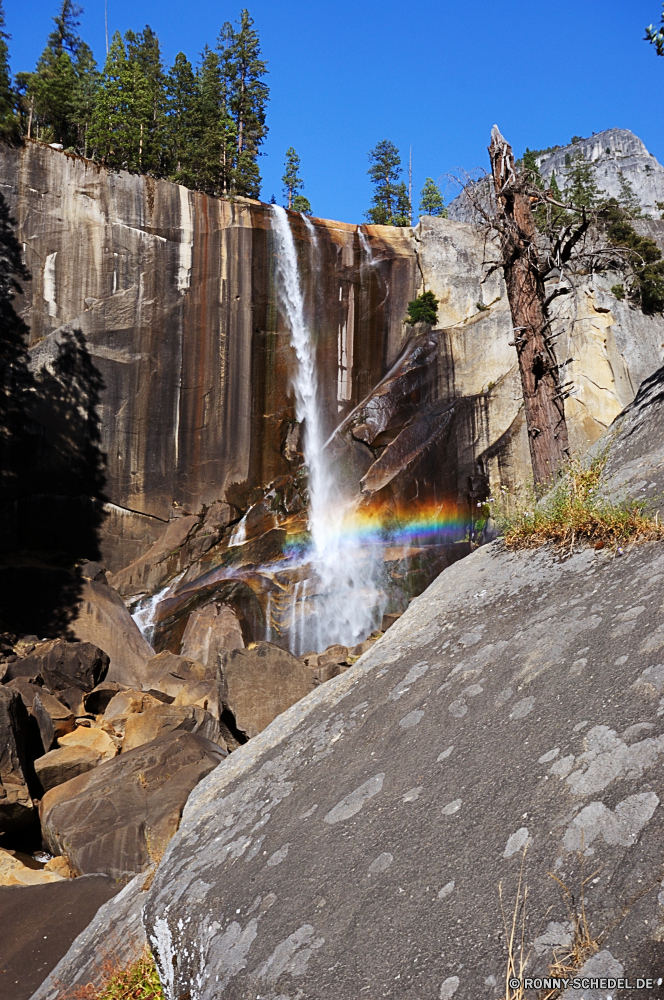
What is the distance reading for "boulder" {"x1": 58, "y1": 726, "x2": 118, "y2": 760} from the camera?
1013 centimetres

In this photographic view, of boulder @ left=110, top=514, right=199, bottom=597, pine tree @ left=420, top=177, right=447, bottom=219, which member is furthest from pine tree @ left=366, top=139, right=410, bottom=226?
boulder @ left=110, top=514, right=199, bottom=597

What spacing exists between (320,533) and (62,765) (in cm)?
1286

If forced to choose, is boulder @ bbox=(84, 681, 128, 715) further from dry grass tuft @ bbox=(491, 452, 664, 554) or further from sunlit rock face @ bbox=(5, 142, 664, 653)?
dry grass tuft @ bbox=(491, 452, 664, 554)

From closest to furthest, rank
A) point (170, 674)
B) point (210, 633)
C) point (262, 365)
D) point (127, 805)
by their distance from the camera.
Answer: point (127, 805), point (170, 674), point (210, 633), point (262, 365)

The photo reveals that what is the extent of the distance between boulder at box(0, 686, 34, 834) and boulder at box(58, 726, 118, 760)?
63 centimetres

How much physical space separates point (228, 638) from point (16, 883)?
10.0 meters

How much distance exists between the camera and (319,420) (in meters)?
26.1

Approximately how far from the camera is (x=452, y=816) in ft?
9.19

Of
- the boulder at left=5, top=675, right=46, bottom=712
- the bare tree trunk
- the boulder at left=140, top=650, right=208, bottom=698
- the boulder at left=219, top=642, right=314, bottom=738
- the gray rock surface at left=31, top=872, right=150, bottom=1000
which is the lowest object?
the boulder at left=140, top=650, right=208, bottom=698

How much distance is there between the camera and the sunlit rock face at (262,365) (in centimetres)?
2222

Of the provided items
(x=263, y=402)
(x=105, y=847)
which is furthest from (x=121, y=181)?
(x=105, y=847)

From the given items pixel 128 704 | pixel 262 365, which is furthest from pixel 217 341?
pixel 128 704

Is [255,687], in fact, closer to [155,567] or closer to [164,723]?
[164,723]

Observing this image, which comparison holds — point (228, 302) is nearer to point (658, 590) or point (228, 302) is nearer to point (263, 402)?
point (263, 402)
